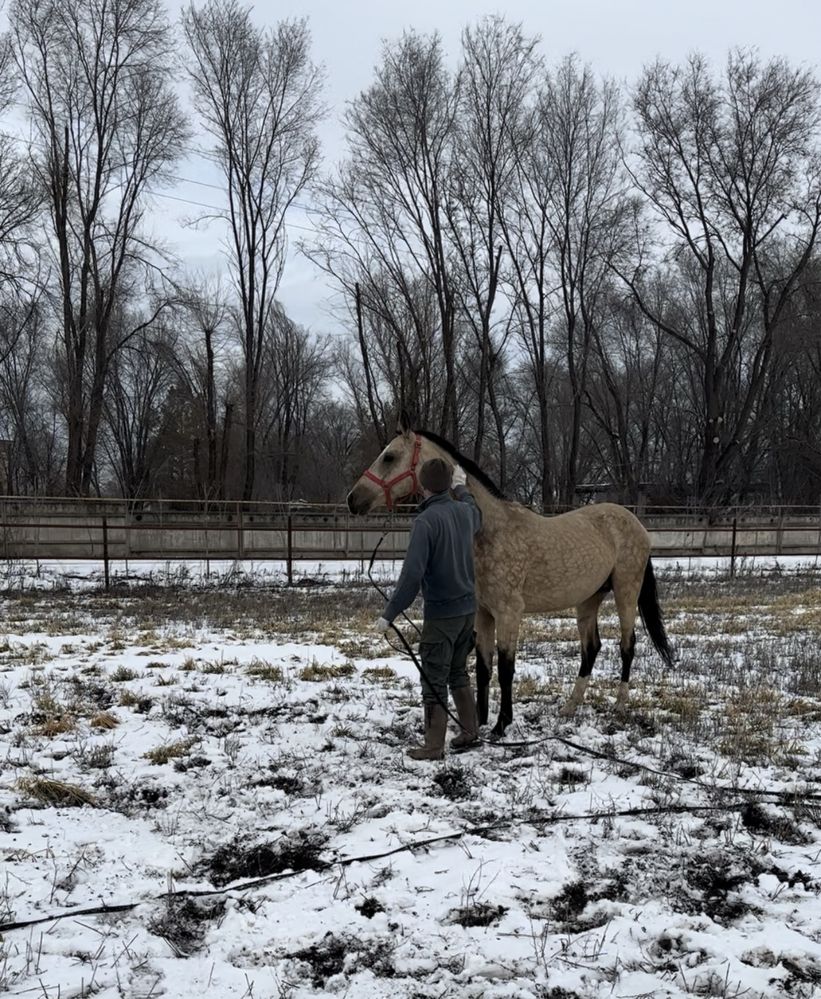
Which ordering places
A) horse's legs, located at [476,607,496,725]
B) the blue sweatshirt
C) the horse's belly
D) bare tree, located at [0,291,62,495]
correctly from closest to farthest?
the blue sweatshirt, horse's legs, located at [476,607,496,725], the horse's belly, bare tree, located at [0,291,62,495]

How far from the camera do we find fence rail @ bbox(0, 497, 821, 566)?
16.1 m

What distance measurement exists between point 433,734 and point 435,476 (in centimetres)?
161

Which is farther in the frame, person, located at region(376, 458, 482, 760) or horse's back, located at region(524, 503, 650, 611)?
horse's back, located at region(524, 503, 650, 611)

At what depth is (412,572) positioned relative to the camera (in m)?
4.37

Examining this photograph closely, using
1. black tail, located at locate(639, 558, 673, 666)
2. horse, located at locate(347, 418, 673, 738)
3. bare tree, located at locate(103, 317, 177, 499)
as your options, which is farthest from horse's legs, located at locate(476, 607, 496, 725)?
bare tree, located at locate(103, 317, 177, 499)

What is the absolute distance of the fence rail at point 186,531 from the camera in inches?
635

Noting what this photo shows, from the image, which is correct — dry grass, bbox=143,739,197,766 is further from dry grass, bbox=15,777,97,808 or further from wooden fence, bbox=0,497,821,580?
wooden fence, bbox=0,497,821,580

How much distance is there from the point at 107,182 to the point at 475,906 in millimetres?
27662

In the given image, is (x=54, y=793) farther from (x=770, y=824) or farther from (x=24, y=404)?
(x=24, y=404)

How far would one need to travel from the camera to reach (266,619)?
10.8m

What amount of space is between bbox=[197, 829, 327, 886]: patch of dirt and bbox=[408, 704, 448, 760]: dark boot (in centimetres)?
117

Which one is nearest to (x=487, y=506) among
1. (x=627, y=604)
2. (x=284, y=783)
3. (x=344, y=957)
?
(x=627, y=604)

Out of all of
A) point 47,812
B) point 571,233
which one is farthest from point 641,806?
point 571,233

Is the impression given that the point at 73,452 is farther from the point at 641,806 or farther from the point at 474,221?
the point at 641,806
